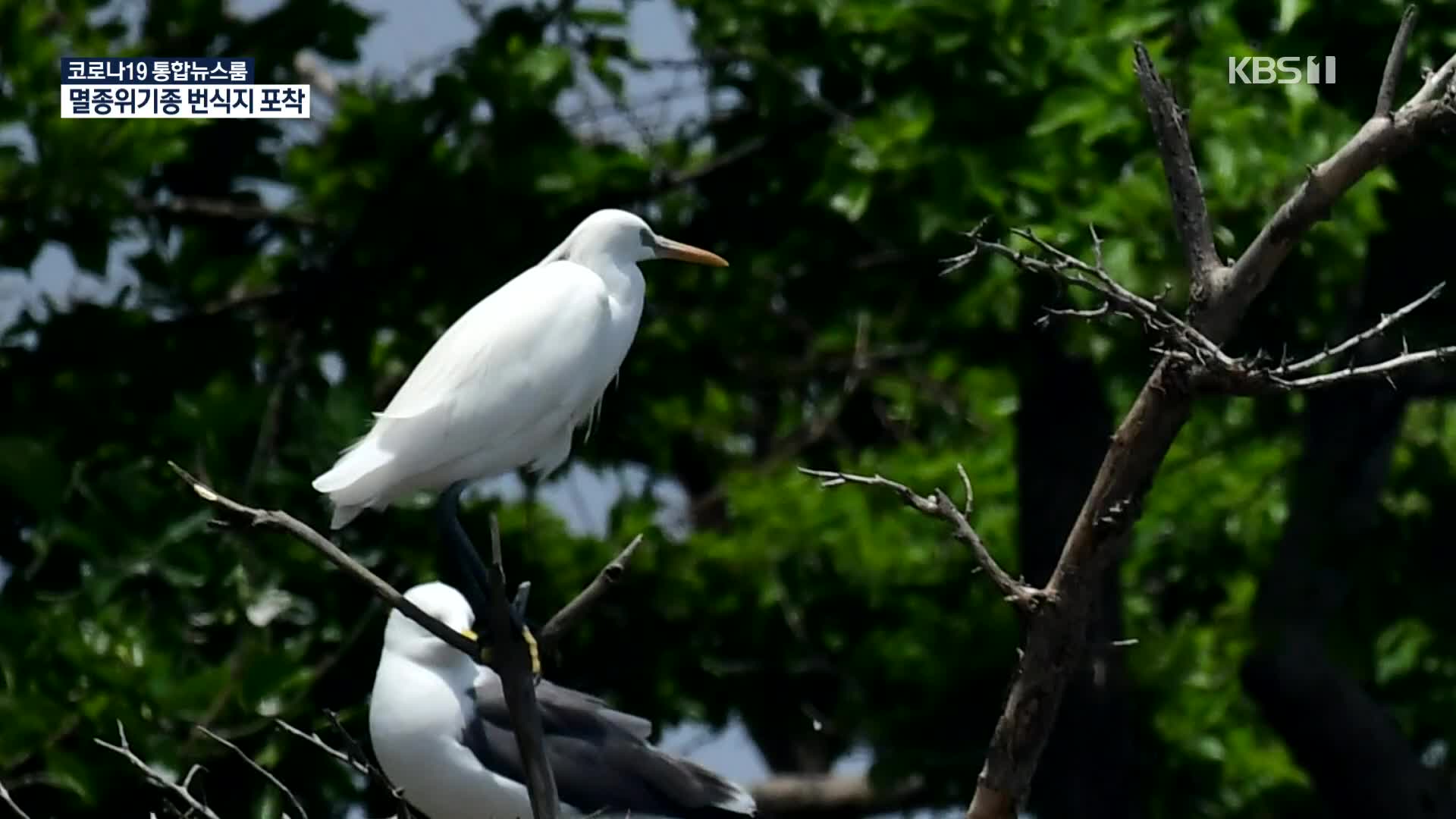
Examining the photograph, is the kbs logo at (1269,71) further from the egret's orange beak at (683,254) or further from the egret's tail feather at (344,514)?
the egret's tail feather at (344,514)

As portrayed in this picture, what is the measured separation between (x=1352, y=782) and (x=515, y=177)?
9.94ft

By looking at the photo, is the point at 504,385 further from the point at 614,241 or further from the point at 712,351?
the point at 712,351

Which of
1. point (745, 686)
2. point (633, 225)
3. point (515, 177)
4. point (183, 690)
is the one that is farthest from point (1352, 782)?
point (633, 225)

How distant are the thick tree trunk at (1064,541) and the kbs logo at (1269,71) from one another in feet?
4.82

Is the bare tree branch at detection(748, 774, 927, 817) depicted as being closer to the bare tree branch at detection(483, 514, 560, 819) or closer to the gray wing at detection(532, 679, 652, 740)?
the gray wing at detection(532, 679, 652, 740)

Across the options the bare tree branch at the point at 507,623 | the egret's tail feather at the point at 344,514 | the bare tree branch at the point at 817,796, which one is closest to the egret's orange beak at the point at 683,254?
the egret's tail feather at the point at 344,514

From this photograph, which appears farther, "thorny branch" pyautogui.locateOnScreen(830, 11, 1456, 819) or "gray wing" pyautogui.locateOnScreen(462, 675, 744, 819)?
"gray wing" pyautogui.locateOnScreen(462, 675, 744, 819)

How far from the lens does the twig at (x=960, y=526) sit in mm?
3715

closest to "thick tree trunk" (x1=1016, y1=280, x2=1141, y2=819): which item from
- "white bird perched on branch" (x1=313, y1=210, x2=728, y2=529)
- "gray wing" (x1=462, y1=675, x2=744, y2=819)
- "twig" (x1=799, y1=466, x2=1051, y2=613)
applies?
"gray wing" (x1=462, y1=675, x2=744, y2=819)

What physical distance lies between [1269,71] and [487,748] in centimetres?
259

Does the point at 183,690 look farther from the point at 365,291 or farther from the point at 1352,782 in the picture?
Result: the point at 1352,782

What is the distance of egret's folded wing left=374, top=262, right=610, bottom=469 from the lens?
450 cm
